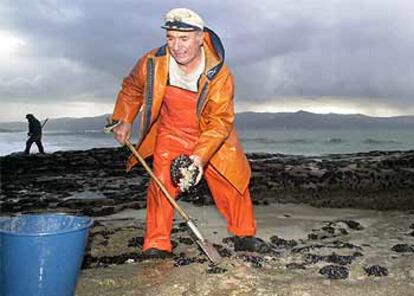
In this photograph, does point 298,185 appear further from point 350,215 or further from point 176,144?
point 176,144

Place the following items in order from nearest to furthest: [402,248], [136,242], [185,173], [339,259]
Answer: [185,173] < [339,259] < [402,248] < [136,242]

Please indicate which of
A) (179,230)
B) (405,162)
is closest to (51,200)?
(179,230)

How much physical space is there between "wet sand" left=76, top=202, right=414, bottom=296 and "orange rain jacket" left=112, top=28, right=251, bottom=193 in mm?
888

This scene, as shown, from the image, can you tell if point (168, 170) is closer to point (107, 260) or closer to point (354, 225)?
point (107, 260)

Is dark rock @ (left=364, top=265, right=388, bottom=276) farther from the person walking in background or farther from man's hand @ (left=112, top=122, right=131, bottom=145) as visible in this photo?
the person walking in background

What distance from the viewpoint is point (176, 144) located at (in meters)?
4.86

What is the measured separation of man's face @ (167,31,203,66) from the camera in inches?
168

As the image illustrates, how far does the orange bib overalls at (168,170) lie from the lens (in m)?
4.75

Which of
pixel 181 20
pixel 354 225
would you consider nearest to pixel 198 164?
pixel 181 20

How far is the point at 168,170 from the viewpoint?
481 centimetres

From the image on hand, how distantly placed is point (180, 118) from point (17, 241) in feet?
7.10

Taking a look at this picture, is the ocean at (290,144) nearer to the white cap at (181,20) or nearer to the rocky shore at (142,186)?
the rocky shore at (142,186)

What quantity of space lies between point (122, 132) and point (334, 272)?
2216 mm

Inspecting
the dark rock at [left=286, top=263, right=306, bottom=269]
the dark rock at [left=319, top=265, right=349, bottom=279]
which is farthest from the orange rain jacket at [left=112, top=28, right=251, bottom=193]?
the dark rock at [left=319, top=265, right=349, bottom=279]
